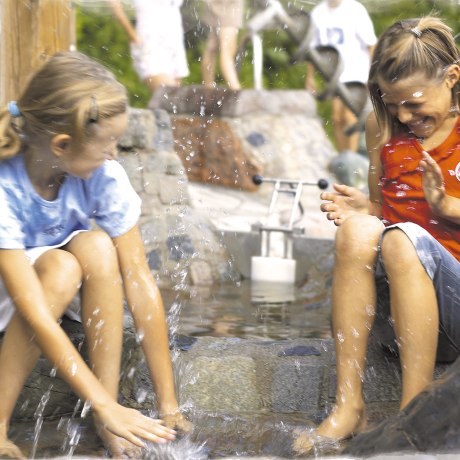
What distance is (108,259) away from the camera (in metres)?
2.85

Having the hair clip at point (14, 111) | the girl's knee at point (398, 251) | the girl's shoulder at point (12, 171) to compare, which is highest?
the hair clip at point (14, 111)

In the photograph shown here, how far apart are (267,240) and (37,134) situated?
11.1ft

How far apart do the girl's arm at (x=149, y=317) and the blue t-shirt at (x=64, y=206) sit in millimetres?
65

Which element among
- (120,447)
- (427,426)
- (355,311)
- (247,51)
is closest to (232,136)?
(247,51)

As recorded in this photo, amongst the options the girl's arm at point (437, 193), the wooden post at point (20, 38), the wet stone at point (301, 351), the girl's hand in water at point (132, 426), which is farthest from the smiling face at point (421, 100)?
the wooden post at point (20, 38)

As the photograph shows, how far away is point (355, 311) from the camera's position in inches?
112

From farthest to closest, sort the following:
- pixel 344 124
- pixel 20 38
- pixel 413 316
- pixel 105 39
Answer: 1. pixel 105 39
2. pixel 344 124
3. pixel 20 38
4. pixel 413 316

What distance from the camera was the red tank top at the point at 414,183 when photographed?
9.91 ft

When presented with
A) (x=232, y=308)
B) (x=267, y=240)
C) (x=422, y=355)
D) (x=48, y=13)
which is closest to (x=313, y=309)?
(x=232, y=308)

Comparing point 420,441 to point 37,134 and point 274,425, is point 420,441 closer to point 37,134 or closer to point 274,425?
point 274,425

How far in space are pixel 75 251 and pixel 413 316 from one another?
3.10ft

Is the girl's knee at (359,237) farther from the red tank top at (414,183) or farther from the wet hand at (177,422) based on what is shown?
the wet hand at (177,422)

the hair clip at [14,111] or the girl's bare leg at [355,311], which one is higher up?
the hair clip at [14,111]

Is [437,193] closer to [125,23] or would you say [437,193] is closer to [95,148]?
[95,148]
